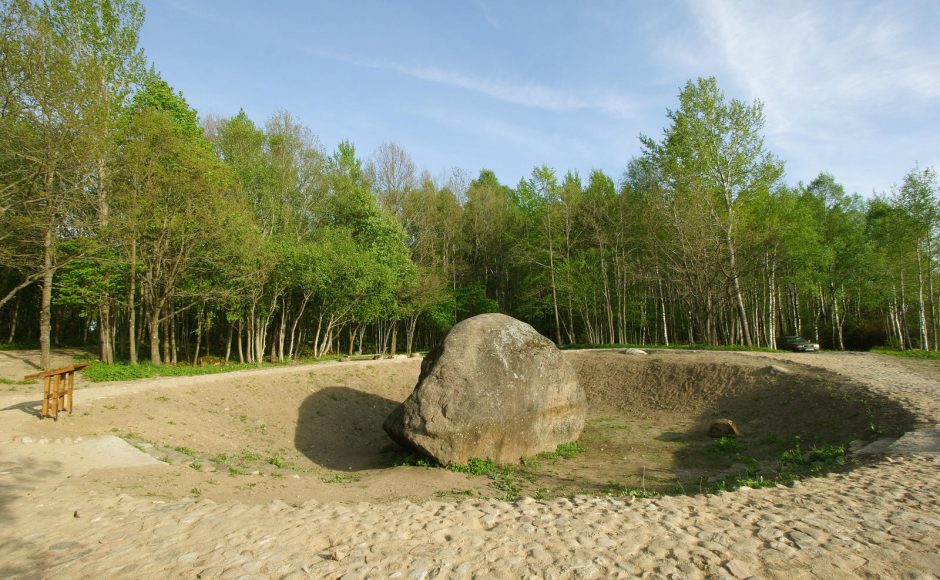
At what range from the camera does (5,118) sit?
53.3 feet

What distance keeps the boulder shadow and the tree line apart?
10.4 metres

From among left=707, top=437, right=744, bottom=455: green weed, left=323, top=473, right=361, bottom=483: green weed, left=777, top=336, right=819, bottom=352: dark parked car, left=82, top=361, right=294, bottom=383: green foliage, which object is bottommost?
left=707, top=437, right=744, bottom=455: green weed

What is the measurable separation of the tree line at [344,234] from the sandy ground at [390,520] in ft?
38.6

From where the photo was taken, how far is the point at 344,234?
33.0 meters

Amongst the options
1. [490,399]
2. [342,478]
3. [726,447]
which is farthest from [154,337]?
[726,447]

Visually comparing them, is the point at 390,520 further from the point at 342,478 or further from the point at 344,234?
the point at 344,234

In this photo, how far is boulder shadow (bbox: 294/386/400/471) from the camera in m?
13.0

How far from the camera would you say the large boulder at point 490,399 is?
11484 mm

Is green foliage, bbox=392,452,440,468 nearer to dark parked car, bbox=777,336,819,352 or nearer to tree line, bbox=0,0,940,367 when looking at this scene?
tree line, bbox=0,0,940,367

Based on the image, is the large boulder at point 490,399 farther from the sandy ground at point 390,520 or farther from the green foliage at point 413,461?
the sandy ground at point 390,520

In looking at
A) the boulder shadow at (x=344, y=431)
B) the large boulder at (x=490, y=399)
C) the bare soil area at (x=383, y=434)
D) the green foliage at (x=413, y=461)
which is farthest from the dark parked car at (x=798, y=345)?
the green foliage at (x=413, y=461)

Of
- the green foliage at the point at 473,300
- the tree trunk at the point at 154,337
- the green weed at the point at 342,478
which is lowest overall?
the green weed at the point at 342,478

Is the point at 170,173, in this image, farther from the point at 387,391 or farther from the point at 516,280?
the point at 516,280

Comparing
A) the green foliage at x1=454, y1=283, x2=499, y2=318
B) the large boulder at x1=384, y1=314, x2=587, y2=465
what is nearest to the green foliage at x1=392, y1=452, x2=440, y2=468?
the large boulder at x1=384, y1=314, x2=587, y2=465
